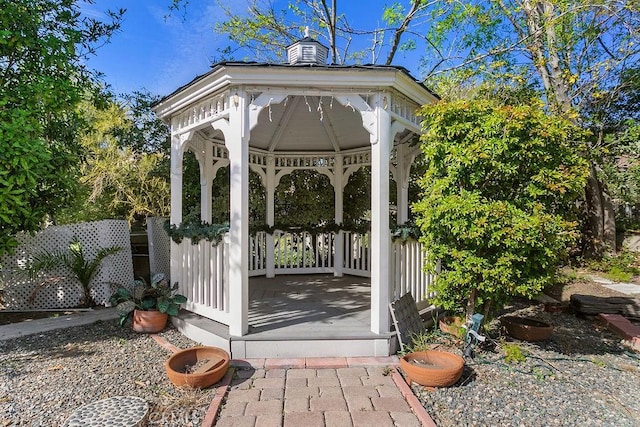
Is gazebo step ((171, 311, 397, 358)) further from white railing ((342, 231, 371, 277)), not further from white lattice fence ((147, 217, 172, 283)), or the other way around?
white lattice fence ((147, 217, 172, 283))

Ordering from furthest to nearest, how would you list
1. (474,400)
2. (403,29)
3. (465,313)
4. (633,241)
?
(403,29), (633,241), (465,313), (474,400)

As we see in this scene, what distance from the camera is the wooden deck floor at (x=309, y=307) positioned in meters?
3.67

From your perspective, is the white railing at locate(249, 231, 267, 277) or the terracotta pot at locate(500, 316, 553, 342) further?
the white railing at locate(249, 231, 267, 277)

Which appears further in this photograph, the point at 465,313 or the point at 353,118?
the point at 353,118

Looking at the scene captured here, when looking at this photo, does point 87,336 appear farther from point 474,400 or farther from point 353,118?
point 353,118

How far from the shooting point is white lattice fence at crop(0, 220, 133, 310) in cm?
516

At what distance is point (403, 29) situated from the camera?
34.6 feet

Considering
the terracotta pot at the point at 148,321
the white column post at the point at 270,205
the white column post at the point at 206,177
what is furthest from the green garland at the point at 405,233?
the white column post at the point at 270,205

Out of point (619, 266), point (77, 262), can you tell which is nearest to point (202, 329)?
point (77, 262)

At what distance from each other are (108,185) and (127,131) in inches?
96.6

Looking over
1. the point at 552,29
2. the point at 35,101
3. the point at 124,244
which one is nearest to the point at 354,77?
the point at 35,101

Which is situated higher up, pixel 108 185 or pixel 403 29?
pixel 403 29

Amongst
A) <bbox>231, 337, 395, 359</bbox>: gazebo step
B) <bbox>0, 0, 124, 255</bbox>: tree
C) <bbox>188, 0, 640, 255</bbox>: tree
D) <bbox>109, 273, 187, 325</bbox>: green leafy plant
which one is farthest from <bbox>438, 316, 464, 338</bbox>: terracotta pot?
<bbox>188, 0, 640, 255</bbox>: tree

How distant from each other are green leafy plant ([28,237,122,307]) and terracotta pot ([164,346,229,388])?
10.6ft
